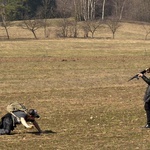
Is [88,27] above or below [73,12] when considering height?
above

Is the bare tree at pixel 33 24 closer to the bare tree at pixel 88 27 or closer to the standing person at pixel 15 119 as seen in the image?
the bare tree at pixel 88 27

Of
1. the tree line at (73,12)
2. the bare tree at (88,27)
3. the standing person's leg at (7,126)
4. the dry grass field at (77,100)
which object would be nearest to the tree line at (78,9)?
the tree line at (73,12)

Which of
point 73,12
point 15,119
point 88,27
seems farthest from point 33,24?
point 15,119

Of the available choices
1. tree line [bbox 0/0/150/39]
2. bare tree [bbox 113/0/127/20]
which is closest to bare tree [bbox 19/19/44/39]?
tree line [bbox 0/0/150/39]

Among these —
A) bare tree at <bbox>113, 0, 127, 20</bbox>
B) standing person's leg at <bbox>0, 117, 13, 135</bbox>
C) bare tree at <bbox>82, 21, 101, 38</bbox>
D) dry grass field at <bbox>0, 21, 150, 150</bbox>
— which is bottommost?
bare tree at <bbox>113, 0, 127, 20</bbox>

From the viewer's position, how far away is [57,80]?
87.9 ft

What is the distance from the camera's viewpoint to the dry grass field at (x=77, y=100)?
463 inches

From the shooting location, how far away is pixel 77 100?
780 inches

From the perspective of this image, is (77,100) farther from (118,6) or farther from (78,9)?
(118,6)

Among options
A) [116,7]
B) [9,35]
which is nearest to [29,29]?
[9,35]

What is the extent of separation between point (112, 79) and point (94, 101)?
313 inches

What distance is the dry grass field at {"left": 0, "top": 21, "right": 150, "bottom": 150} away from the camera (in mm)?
11758

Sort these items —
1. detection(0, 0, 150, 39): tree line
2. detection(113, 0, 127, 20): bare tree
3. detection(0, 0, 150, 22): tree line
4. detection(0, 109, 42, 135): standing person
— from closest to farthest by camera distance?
detection(0, 109, 42, 135): standing person
detection(0, 0, 150, 39): tree line
detection(0, 0, 150, 22): tree line
detection(113, 0, 127, 20): bare tree

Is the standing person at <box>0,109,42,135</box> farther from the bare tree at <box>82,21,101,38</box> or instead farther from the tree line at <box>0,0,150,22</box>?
the tree line at <box>0,0,150,22</box>
